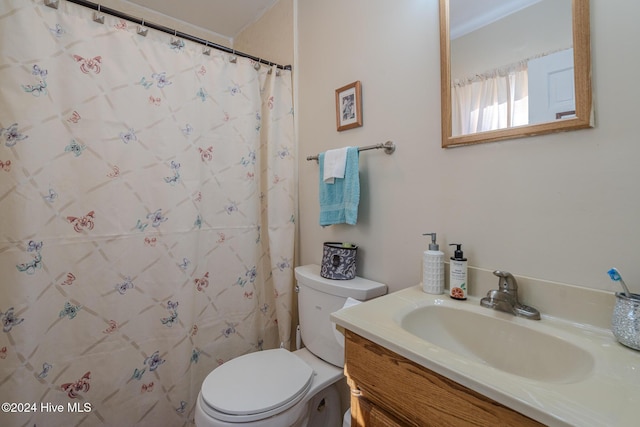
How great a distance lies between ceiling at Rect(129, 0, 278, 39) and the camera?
5.90ft

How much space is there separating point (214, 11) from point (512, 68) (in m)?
1.92

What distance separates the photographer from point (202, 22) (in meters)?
2.02

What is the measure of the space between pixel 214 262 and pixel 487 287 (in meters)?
1.20

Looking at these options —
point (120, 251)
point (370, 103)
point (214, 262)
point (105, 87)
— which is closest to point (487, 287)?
point (370, 103)

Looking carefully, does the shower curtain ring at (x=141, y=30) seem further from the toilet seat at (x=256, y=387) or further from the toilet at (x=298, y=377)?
the toilet seat at (x=256, y=387)

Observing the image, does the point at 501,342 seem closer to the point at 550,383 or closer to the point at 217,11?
the point at 550,383

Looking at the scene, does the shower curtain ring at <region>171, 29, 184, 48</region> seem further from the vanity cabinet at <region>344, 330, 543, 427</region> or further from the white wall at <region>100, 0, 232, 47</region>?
the vanity cabinet at <region>344, 330, 543, 427</region>

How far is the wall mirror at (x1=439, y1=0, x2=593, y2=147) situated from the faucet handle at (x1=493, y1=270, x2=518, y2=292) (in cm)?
40

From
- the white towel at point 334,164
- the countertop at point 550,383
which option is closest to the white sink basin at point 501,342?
the countertop at point 550,383

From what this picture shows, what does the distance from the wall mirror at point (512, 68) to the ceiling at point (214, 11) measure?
1366 millimetres

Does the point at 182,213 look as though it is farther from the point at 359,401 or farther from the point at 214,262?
the point at 359,401

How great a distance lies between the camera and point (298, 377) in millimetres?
1058

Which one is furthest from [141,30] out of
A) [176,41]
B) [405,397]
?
[405,397]

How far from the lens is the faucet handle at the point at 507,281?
2.58 ft
